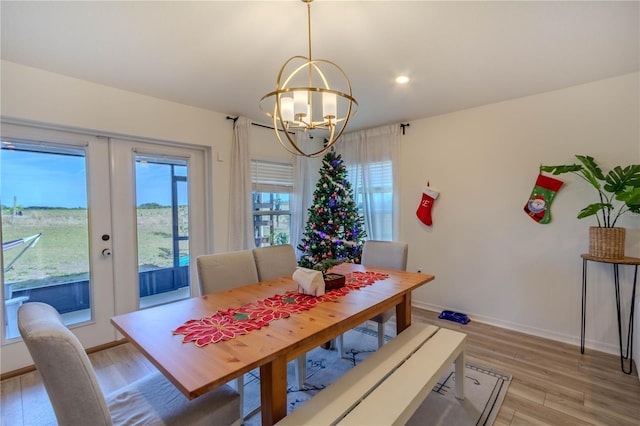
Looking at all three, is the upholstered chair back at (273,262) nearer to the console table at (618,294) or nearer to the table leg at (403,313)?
the table leg at (403,313)

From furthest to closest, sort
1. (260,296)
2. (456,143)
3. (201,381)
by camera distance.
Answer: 1. (456,143)
2. (260,296)
3. (201,381)

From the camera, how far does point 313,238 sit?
13.0 feet

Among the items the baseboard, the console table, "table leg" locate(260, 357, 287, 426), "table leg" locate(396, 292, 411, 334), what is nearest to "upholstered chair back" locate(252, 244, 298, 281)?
"table leg" locate(396, 292, 411, 334)

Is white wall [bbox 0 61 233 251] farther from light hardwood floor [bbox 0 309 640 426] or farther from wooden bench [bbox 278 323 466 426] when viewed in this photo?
wooden bench [bbox 278 323 466 426]

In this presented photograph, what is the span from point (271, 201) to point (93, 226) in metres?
2.05

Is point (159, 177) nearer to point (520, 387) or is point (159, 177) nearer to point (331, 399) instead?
point (331, 399)

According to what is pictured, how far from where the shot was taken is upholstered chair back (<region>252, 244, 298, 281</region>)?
→ 8.42 feet

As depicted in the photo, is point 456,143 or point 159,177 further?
point 456,143

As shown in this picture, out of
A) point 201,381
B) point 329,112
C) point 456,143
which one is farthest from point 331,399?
point 456,143

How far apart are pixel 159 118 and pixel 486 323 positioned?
421 centimetres

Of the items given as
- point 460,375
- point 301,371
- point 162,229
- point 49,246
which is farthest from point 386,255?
point 49,246

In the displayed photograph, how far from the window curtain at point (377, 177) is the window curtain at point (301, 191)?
0.66 m

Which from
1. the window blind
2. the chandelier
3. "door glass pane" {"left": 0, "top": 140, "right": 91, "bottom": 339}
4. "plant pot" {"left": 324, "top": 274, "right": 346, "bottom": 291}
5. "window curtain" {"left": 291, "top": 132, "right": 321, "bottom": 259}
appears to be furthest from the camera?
"window curtain" {"left": 291, "top": 132, "right": 321, "bottom": 259}

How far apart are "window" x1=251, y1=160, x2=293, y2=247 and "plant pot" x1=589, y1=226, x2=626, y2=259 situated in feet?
11.1
